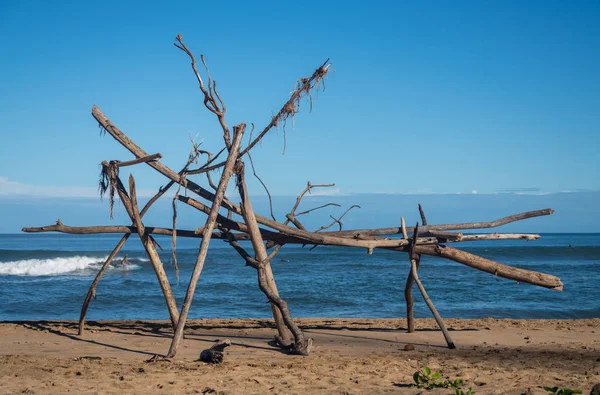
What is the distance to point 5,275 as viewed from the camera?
27109 millimetres

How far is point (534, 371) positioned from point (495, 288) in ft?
43.2

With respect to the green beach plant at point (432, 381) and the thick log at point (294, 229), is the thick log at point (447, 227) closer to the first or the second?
the thick log at point (294, 229)

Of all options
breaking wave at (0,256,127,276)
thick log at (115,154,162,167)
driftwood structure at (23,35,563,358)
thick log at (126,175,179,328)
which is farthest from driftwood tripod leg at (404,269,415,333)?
breaking wave at (0,256,127,276)

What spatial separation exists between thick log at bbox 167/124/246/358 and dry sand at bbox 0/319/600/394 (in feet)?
1.15

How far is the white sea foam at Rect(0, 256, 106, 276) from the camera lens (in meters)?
29.1

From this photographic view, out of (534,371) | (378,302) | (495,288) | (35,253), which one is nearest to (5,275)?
(35,253)

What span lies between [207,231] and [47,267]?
2608 cm

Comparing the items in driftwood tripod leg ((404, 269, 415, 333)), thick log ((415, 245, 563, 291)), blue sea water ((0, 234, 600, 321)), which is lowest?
blue sea water ((0, 234, 600, 321))

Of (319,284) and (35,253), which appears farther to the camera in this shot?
(35,253)

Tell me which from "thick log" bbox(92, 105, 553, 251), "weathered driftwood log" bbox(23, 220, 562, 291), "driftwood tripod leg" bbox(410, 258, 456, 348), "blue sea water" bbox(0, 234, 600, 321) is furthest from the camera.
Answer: "blue sea water" bbox(0, 234, 600, 321)

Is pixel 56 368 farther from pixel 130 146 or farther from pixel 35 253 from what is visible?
pixel 35 253

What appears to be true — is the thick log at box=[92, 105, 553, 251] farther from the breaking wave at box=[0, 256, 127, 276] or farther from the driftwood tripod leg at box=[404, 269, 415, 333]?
the breaking wave at box=[0, 256, 127, 276]

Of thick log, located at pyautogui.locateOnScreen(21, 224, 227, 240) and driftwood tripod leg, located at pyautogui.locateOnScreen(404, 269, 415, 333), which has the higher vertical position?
thick log, located at pyautogui.locateOnScreen(21, 224, 227, 240)

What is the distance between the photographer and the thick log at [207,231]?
7.57m
